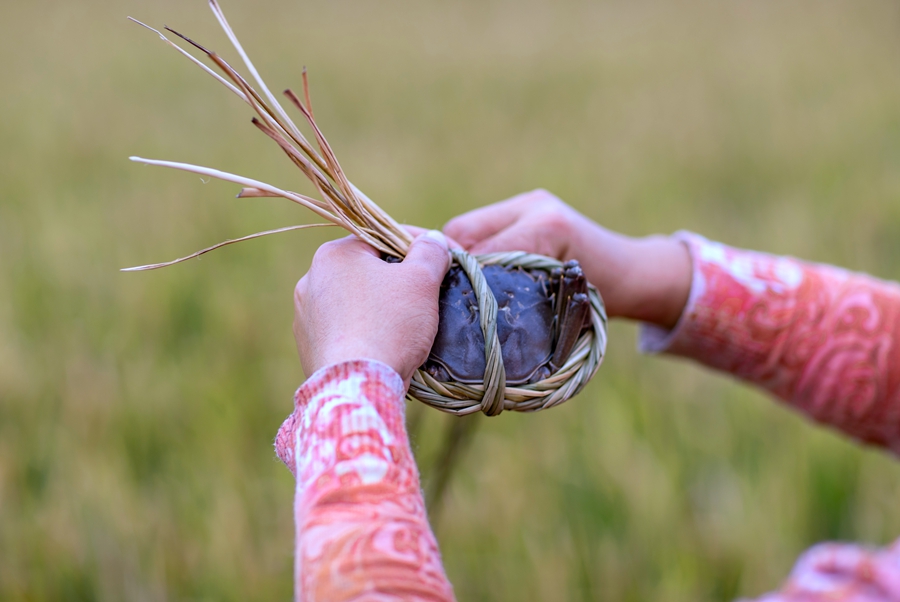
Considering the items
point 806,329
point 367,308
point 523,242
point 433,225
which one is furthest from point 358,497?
point 433,225

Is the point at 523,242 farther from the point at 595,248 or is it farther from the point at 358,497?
the point at 358,497

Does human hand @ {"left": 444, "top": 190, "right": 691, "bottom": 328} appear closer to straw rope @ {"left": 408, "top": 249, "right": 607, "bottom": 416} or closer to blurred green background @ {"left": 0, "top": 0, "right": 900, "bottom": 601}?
straw rope @ {"left": 408, "top": 249, "right": 607, "bottom": 416}

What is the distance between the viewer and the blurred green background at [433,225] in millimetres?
1058

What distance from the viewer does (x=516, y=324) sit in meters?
0.57

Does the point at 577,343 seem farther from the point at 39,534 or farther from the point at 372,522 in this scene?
the point at 39,534

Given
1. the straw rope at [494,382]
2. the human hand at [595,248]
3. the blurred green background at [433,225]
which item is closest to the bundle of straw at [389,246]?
the straw rope at [494,382]

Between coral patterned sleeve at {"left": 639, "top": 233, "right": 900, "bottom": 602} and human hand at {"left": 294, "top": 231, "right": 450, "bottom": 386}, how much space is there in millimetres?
405

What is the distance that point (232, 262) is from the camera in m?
1.76

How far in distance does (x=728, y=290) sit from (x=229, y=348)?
3.49ft

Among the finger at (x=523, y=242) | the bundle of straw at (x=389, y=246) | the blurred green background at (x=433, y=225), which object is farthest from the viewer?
the blurred green background at (x=433, y=225)

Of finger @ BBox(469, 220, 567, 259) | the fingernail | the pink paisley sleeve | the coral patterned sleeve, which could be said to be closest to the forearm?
the coral patterned sleeve

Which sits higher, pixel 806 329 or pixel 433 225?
pixel 433 225

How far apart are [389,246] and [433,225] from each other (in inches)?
47.5

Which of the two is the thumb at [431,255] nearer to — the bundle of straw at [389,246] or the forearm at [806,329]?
the bundle of straw at [389,246]
